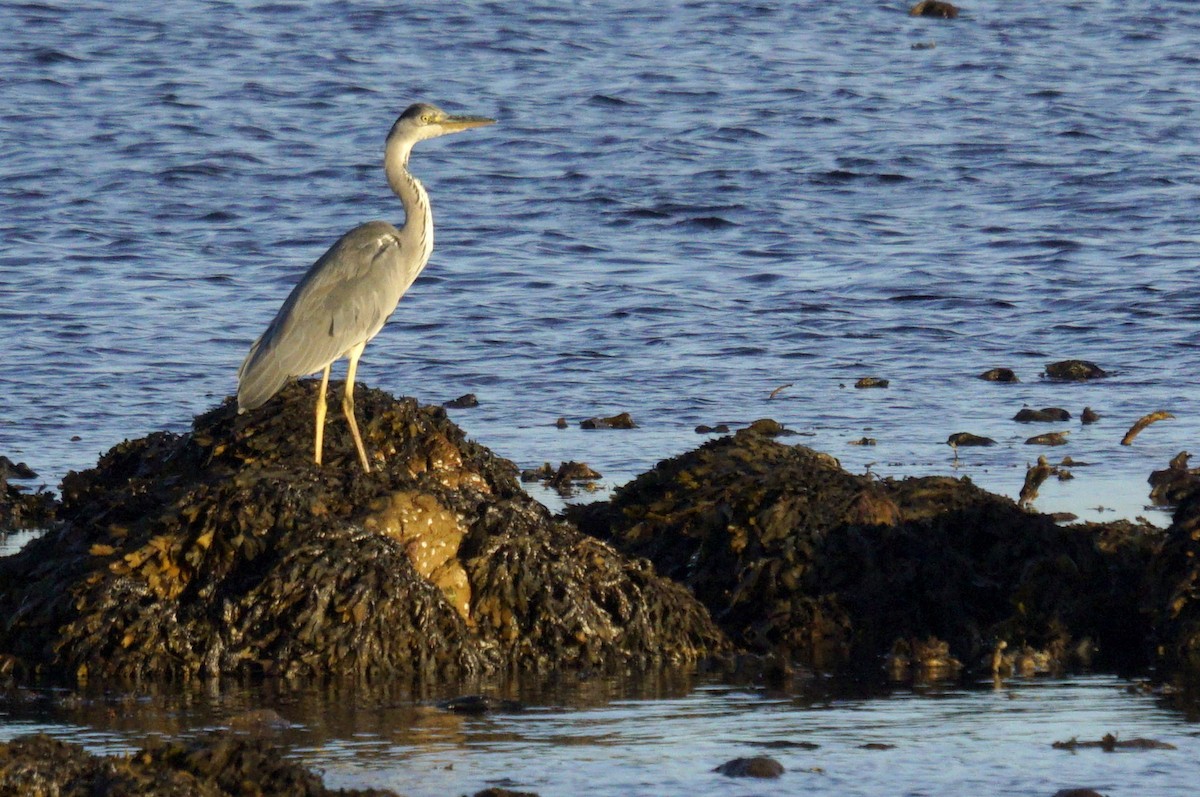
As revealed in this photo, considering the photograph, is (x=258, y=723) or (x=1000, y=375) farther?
(x=1000, y=375)

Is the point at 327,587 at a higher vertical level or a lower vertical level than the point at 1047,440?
lower

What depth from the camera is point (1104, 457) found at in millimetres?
10852

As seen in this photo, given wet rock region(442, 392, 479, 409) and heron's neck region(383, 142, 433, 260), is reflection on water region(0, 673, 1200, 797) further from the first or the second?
wet rock region(442, 392, 479, 409)

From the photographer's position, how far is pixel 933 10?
1291 inches

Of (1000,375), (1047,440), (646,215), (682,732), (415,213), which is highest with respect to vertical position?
(646,215)

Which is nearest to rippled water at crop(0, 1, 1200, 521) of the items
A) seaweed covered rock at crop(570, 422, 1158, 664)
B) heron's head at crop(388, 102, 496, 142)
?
seaweed covered rock at crop(570, 422, 1158, 664)

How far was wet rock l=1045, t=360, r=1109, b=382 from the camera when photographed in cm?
1332

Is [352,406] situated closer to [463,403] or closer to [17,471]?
[17,471]

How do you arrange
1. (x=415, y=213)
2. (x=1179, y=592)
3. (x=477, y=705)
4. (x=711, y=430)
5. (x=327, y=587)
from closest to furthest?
(x=477, y=705) → (x=327, y=587) → (x=1179, y=592) → (x=415, y=213) → (x=711, y=430)

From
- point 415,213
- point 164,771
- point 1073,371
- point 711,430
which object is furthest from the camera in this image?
point 1073,371

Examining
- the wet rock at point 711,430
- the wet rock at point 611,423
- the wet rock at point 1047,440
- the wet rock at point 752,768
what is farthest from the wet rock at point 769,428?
the wet rock at point 752,768

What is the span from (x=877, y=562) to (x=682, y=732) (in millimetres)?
1799

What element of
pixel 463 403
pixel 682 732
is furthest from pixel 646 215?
pixel 682 732

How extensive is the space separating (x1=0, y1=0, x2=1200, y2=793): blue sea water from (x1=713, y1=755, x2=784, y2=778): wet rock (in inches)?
161
